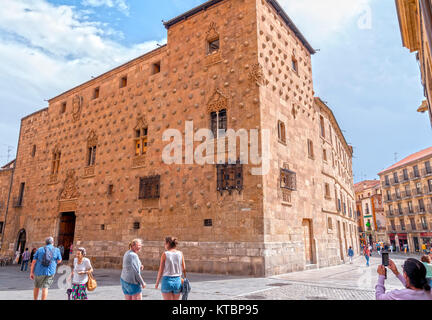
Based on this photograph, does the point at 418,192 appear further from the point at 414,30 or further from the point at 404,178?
the point at 414,30

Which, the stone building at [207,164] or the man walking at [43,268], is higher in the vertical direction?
the stone building at [207,164]

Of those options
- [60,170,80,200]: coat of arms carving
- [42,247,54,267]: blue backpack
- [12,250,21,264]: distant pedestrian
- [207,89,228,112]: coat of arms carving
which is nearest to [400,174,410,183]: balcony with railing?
[207,89,228,112]: coat of arms carving

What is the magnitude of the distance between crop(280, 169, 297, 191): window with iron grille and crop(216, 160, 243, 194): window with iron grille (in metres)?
2.00

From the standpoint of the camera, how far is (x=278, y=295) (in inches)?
291

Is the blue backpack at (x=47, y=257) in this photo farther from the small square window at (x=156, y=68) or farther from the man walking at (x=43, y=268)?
the small square window at (x=156, y=68)

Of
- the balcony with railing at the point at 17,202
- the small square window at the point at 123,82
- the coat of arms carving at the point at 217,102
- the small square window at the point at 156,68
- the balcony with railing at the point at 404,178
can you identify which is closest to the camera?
the coat of arms carving at the point at 217,102

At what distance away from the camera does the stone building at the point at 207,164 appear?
11727 mm

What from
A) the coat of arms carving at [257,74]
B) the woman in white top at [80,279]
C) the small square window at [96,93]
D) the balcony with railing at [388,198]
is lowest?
the woman in white top at [80,279]

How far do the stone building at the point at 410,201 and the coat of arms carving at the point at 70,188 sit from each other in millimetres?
38011

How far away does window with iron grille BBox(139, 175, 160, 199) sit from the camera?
14.3 meters

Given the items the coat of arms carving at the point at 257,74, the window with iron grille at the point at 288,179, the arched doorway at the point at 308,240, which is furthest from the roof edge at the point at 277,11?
the arched doorway at the point at 308,240

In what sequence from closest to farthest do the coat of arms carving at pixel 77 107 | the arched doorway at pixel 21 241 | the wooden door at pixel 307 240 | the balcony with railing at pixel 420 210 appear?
the wooden door at pixel 307 240
the coat of arms carving at pixel 77 107
the arched doorway at pixel 21 241
the balcony with railing at pixel 420 210

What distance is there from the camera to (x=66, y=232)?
1944 cm
